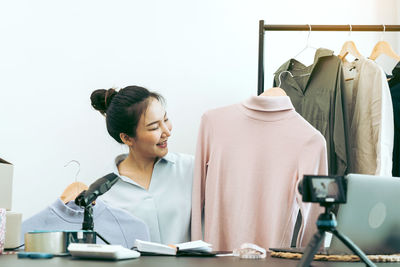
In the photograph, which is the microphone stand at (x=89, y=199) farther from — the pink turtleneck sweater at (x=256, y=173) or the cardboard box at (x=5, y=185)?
the pink turtleneck sweater at (x=256, y=173)

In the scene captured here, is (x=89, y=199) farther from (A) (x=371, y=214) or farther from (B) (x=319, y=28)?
(B) (x=319, y=28)

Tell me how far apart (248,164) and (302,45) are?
1.14 metres

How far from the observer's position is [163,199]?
230 cm

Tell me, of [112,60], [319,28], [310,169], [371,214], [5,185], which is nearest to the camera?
[371,214]

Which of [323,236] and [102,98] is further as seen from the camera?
[102,98]

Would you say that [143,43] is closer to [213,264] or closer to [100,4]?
[100,4]

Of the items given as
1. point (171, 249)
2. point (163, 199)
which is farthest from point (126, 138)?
point (171, 249)

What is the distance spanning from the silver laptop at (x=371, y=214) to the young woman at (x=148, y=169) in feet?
3.45

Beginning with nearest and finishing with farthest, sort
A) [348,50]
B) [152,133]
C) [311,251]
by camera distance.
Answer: [311,251], [152,133], [348,50]

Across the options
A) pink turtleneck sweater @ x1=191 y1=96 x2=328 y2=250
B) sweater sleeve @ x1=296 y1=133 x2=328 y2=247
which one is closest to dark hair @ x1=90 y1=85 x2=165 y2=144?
pink turtleneck sweater @ x1=191 y1=96 x2=328 y2=250

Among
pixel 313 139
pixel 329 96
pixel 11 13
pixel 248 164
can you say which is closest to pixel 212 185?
pixel 248 164

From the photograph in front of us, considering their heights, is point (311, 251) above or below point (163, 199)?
above

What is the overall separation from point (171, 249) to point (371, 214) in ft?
1.56

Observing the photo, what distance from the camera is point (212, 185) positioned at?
2217mm
